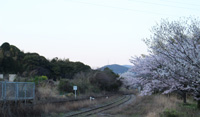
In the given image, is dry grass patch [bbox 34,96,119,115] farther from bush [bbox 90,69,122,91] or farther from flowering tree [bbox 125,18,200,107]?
bush [bbox 90,69,122,91]

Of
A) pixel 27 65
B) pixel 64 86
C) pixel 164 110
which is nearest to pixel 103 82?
pixel 64 86

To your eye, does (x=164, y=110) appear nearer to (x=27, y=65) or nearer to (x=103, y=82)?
(x=103, y=82)

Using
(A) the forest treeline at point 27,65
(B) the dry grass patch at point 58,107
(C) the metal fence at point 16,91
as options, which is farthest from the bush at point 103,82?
(C) the metal fence at point 16,91

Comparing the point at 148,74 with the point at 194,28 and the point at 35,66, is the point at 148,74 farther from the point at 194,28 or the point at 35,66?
the point at 35,66

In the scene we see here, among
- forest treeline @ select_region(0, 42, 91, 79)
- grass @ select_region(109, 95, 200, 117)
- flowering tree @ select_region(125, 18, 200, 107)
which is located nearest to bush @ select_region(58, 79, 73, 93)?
forest treeline @ select_region(0, 42, 91, 79)

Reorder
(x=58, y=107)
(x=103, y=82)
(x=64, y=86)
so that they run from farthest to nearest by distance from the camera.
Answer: (x=103, y=82)
(x=64, y=86)
(x=58, y=107)

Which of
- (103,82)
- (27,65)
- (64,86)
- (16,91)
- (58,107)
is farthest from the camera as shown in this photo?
(27,65)

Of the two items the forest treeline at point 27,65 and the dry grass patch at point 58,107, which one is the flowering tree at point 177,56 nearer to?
the dry grass patch at point 58,107

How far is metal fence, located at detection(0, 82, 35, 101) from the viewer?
54.4 ft

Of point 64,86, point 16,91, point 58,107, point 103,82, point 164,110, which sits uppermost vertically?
point 103,82

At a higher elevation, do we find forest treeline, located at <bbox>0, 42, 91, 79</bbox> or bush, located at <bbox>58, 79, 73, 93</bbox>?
forest treeline, located at <bbox>0, 42, 91, 79</bbox>

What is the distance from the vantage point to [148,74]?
18.2 metres

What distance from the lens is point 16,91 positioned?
17938 mm

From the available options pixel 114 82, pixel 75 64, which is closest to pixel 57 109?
pixel 114 82
